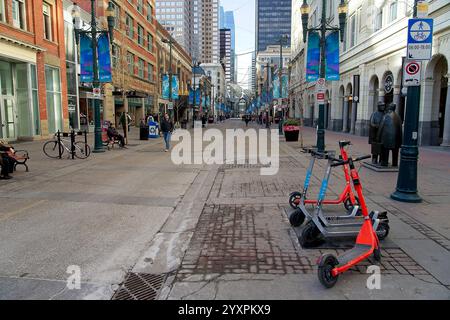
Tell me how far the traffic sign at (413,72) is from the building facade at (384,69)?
1254cm

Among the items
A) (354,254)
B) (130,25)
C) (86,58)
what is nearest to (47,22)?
(86,58)

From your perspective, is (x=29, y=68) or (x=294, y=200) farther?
(x=29, y=68)

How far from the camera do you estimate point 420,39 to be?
680 cm

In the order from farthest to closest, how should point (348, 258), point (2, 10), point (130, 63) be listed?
1. point (130, 63)
2. point (2, 10)
3. point (348, 258)

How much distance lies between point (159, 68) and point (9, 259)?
177 feet

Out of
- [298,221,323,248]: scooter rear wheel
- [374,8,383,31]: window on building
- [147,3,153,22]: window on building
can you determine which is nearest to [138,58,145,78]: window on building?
[147,3,153,22]: window on building

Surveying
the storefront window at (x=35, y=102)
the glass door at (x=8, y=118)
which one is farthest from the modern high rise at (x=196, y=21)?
the glass door at (x=8, y=118)

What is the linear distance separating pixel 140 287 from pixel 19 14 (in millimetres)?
23538

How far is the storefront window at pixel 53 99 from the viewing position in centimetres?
2480

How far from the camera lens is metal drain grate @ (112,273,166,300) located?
3.68 m

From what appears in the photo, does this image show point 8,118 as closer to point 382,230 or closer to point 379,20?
point 382,230
